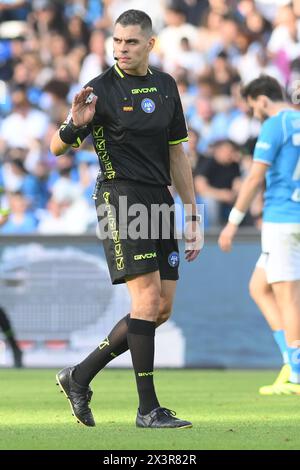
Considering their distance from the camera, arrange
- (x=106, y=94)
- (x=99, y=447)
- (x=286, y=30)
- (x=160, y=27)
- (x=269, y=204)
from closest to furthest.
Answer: (x=99, y=447)
(x=106, y=94)
(x=269, y=204)
(x=286, y=30)
(x=160, y=27)

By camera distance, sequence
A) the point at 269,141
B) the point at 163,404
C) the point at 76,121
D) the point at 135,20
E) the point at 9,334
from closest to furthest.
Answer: the point at 76,121 → the point at 135,20 → the point at 163,404 → the point at 269,141 → the point at 9,334

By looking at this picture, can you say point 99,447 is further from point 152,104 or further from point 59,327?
point 59,327

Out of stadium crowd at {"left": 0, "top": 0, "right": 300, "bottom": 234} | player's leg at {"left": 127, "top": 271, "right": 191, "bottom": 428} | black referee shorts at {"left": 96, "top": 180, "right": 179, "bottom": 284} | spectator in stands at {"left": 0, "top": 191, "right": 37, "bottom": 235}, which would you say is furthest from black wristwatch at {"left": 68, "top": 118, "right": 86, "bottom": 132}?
spectator in stands at {"left": 0, "top": 191, "right": 37, "bottom": 235}

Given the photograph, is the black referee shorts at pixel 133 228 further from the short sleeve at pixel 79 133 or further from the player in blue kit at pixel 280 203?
the player in blue kit at pixel 280 203

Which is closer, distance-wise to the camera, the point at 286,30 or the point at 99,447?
the point at 99,447

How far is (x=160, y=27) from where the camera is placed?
1638cm

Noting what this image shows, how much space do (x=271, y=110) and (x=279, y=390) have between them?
225 cm

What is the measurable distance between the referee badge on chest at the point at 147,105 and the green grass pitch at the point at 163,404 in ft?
5.88

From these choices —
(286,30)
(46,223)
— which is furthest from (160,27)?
(46,223)

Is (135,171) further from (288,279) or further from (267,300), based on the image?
(267,300)

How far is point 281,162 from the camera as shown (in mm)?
9062

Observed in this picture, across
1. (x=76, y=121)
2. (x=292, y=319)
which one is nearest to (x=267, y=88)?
(x=292, y=319)

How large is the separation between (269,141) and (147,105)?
254cm

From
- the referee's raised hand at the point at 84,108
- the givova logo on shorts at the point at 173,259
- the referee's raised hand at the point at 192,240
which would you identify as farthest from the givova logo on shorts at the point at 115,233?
the referee's raised hand at the point at 192,240
